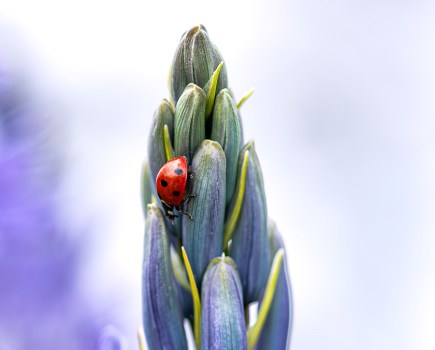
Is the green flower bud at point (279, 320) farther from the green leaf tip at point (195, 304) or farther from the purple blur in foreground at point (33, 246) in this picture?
the purple blur in foreground at point (33, 246)

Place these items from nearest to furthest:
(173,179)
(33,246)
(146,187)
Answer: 1. (173,179)
2. (146,187)
3. (33,246)

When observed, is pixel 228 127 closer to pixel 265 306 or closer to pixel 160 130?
pixel 160 130

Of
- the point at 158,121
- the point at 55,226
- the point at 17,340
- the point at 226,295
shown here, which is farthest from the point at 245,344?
the point at 55,226

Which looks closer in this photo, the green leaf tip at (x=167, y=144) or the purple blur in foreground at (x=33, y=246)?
the green leaf tip at (x=167, y=144)

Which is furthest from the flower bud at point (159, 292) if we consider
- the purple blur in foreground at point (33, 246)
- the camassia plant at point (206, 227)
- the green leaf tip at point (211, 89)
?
the purple blur in foreground at point (33, 246)

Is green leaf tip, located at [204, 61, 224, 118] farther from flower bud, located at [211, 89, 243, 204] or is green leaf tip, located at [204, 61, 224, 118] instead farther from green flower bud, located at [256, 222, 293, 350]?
green flower bud, located at [256, 222, 293, 350]

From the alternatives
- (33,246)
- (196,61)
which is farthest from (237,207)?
(33,246)

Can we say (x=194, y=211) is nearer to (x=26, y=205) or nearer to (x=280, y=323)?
(x=280, y=323)
